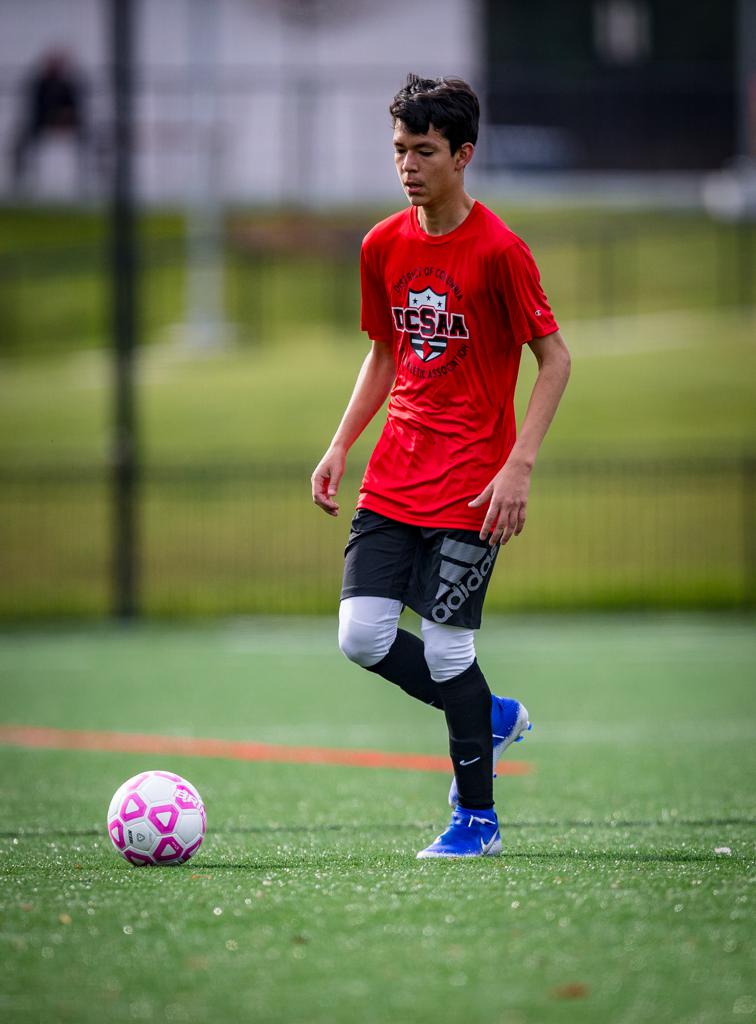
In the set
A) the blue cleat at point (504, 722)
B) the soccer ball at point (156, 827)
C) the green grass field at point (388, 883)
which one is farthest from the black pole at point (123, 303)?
the soccer ball at point (156, 827)

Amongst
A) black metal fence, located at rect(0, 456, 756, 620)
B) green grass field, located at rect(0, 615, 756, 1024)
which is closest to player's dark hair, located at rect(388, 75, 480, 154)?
green grass field, located at rect(0, 615, 756, 1024)

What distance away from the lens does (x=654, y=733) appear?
795cm

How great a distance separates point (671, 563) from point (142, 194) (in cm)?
1521

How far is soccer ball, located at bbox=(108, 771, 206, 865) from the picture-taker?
13.6ft

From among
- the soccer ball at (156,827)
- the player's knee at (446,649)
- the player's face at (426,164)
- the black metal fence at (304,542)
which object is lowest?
the black metal fence at (304,542)

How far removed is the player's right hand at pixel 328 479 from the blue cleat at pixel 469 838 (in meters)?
1.02

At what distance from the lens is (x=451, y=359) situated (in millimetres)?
4430

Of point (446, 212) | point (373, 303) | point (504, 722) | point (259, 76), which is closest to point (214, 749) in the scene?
point (504, 722)

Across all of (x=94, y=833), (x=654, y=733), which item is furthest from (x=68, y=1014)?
(x=654, y=733)

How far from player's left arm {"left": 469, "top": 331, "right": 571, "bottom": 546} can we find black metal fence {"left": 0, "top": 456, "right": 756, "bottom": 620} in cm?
1215

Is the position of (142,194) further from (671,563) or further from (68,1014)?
(68,1014)

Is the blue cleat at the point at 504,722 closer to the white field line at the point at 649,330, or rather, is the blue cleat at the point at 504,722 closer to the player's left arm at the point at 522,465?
the player's left arm at the point at 522,465

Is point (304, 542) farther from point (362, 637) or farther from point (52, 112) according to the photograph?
point (362, 637)

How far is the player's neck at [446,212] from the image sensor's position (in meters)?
4.37
